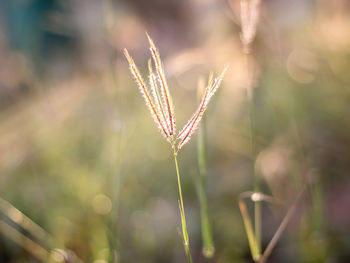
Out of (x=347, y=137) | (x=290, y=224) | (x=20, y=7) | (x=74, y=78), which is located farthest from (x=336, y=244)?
(x=20, y=7)

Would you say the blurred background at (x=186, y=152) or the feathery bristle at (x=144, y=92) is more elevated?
the feathery bristle at (x=144, y=92)

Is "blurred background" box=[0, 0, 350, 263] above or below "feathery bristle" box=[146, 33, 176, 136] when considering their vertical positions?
below

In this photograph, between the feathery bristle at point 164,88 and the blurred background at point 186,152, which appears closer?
the feathery bristle at point 164,88

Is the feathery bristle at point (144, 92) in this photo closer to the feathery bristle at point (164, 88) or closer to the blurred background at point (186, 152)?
the feathery bristle at point (164, 88)

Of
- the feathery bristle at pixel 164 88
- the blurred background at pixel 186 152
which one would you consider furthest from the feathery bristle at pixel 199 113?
the blurred background at pixel 186 152

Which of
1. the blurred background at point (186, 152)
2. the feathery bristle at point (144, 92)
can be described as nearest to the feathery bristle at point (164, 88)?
the feathery bristle at point (144, 92)

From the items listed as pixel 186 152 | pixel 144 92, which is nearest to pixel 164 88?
pixel 144 92

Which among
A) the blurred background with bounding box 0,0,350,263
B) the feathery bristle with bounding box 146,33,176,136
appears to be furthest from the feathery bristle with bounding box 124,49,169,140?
the blurred background with bounding box 0,0,350,263

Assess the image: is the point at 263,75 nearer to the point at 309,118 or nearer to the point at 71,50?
the point at 309,118

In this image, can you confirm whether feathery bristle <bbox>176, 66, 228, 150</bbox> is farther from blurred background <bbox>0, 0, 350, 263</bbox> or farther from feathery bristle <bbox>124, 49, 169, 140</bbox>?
blurred background <bbox>0, 0, 350, 263</bbox>

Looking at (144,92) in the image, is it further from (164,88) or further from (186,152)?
(186,152)
